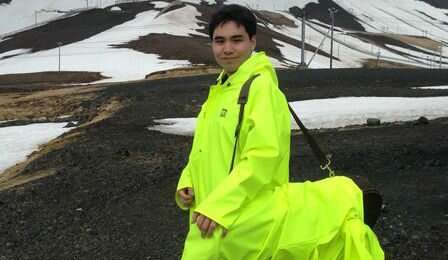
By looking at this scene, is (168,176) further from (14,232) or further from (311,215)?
(311,215)

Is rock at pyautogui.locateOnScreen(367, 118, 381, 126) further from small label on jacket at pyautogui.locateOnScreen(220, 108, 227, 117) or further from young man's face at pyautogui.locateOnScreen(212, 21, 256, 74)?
small label on jacket at pyautogui.locateOnScreen(220, 108, 227, 117)

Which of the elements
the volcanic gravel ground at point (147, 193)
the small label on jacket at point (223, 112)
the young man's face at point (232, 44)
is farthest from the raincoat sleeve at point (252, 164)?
the volcanic gravel ground at point (147, 193)

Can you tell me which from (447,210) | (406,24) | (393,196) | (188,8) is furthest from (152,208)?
(406,24)

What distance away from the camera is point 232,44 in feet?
13.0

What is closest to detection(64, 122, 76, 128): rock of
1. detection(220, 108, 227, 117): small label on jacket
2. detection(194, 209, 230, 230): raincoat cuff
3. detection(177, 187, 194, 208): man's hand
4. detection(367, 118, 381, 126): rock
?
detection(367, 118, 381, 126): rock

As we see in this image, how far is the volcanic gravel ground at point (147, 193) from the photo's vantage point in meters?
7.87

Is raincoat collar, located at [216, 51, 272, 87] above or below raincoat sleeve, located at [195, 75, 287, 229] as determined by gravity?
above

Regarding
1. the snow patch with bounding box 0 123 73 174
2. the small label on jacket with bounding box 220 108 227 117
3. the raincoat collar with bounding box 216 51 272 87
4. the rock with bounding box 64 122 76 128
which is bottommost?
the snow patch with bounding box 0 123 73 174

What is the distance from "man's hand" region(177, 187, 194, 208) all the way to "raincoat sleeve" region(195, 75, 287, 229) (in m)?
0.57

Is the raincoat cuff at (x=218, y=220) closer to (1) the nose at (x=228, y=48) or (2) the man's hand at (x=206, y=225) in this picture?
(2) the man's hand at (x=206, y=225)

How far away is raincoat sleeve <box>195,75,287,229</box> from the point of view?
3.39 meters

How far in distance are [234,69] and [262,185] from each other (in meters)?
0.90

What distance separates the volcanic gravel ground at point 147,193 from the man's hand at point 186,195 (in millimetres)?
3461

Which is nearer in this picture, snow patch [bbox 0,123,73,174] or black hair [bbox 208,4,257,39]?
black hair [bbox 208,4,257,39]
